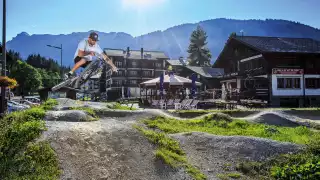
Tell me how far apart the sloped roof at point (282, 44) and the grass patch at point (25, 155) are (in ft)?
102

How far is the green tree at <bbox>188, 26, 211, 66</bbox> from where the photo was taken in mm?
91188

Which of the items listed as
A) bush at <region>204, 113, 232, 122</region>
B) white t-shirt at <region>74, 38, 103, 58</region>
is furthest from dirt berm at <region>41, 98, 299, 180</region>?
white t-shirt at <region>74, 38, 103, 58</region>

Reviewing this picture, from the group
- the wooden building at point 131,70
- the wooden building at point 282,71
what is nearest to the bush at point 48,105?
the wooden building at point 282,71

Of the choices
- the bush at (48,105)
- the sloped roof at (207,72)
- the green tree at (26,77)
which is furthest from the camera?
the green tree at (26,77)

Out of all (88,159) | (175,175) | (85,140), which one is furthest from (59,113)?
(175,175)

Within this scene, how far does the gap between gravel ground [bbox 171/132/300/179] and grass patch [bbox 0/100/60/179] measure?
3.92m

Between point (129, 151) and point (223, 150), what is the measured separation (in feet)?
9.82

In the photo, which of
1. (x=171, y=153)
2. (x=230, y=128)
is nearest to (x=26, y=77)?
(x=230, y=128)

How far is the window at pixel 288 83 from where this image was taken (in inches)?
1398

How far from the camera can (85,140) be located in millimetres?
8742

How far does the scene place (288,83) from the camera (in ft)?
119

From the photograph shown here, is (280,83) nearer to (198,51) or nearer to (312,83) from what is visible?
(312,83)

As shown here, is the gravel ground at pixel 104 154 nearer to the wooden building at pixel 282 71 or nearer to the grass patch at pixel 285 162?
the grass patch at pixel 285 162

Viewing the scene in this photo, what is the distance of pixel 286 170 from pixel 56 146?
602 cm
